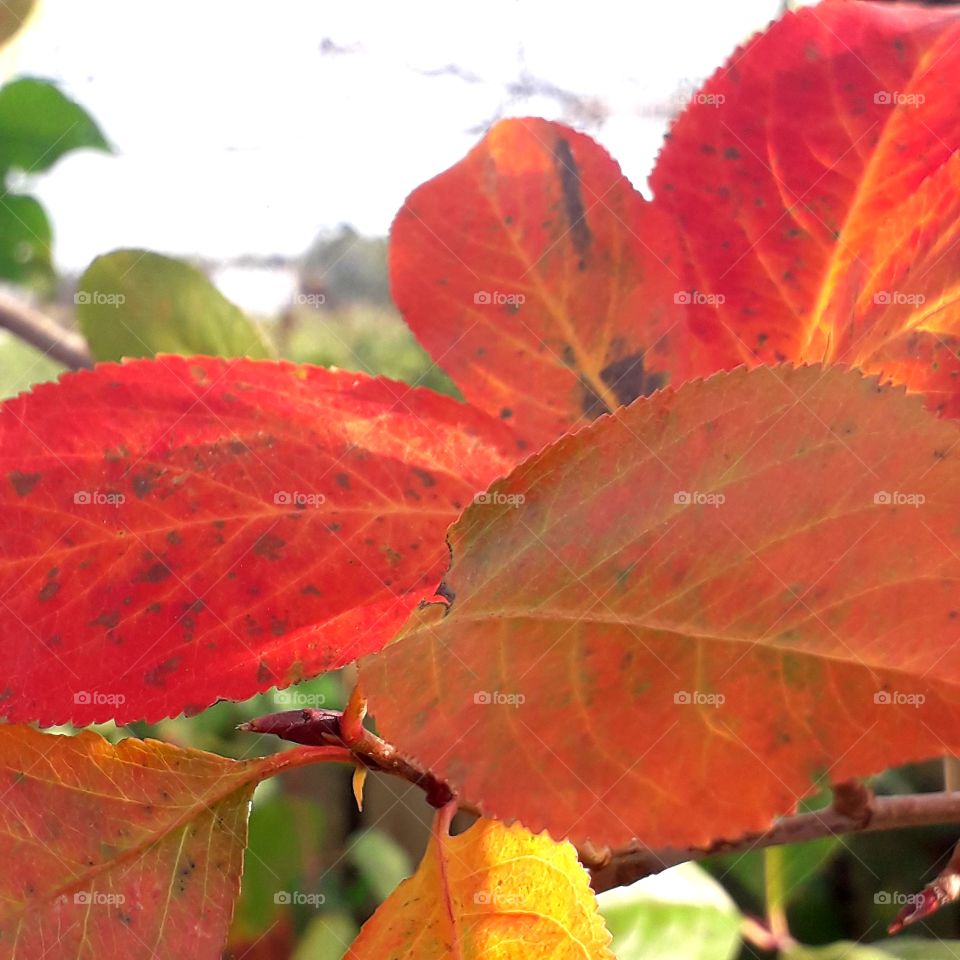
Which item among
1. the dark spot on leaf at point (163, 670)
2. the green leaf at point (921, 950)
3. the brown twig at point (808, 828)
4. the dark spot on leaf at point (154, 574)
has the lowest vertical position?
the green leaf at point (921, 950)

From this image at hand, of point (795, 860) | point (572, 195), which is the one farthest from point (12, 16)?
point (795, 860)

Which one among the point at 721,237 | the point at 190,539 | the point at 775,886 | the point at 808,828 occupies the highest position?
the point at 721,237

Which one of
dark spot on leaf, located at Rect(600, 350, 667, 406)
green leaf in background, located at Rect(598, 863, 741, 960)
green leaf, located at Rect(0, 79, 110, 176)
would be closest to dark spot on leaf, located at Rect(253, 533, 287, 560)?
dark spot on leaf, located at Rect(600, 350, 667, 406)

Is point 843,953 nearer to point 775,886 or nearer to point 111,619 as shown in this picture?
point 775,886

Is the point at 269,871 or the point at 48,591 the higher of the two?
the point at 48,591

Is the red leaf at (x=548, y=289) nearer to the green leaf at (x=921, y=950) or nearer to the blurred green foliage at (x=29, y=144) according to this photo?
the green leaf at (x=921, y=950)

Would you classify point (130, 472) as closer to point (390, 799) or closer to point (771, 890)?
point (771, 890)

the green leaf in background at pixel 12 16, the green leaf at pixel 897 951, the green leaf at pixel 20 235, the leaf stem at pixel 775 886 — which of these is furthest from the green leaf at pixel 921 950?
the green leaf at pixel 20 235
